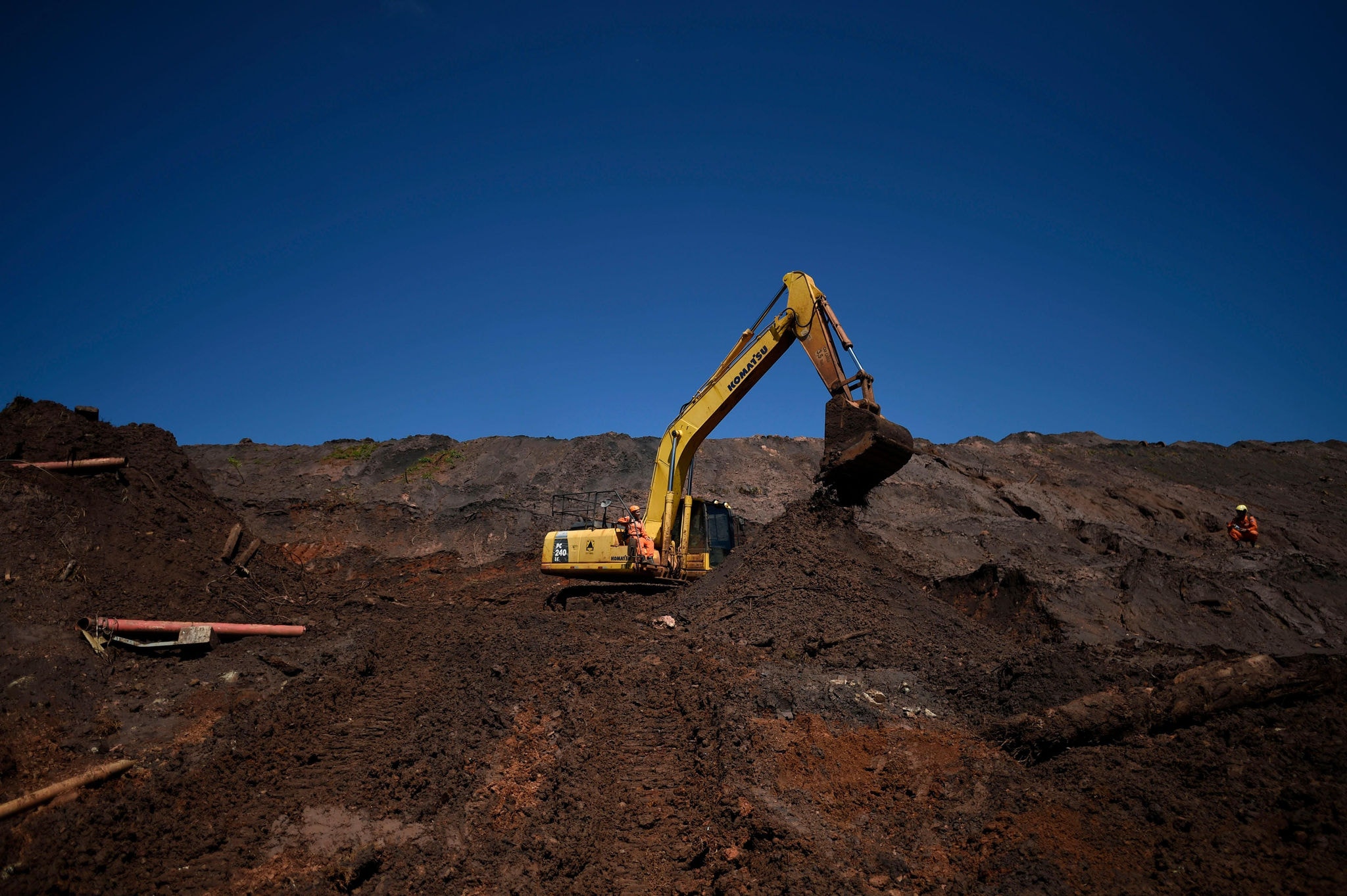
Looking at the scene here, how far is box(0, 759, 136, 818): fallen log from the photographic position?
483 cm

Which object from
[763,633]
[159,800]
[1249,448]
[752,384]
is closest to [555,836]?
[159,800]

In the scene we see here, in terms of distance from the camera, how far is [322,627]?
9.87m

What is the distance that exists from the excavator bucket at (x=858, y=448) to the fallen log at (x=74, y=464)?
1103 cm

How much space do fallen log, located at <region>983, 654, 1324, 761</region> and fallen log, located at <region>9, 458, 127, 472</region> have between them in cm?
1279

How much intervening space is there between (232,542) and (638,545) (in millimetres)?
6646

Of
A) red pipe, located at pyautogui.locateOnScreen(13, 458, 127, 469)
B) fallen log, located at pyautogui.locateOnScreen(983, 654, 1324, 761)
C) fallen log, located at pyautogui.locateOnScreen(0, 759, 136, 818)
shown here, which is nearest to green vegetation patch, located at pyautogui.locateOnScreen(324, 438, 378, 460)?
red pipe, located at pyautogui.locateOnScreen(13, 458, 127, 469)

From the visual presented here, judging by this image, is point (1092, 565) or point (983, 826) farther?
point (1092, 565)

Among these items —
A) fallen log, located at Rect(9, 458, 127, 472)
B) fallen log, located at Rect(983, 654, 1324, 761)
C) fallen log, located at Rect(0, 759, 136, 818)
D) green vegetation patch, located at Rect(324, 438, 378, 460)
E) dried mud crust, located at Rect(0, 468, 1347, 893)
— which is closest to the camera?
dried mud crust, located at Rect(0, 468, 1347, 893)

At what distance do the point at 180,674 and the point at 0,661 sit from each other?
146cm

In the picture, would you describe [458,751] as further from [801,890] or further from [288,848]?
[801,890]

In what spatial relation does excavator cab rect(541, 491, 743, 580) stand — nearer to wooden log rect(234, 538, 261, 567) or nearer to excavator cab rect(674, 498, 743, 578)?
excavator cab rect(674, 498, 743, 578)

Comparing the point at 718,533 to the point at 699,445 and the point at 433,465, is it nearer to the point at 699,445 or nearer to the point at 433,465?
the point at 699,445

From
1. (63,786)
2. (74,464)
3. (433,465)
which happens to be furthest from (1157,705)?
(433,465)

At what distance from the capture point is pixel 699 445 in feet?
40.7
